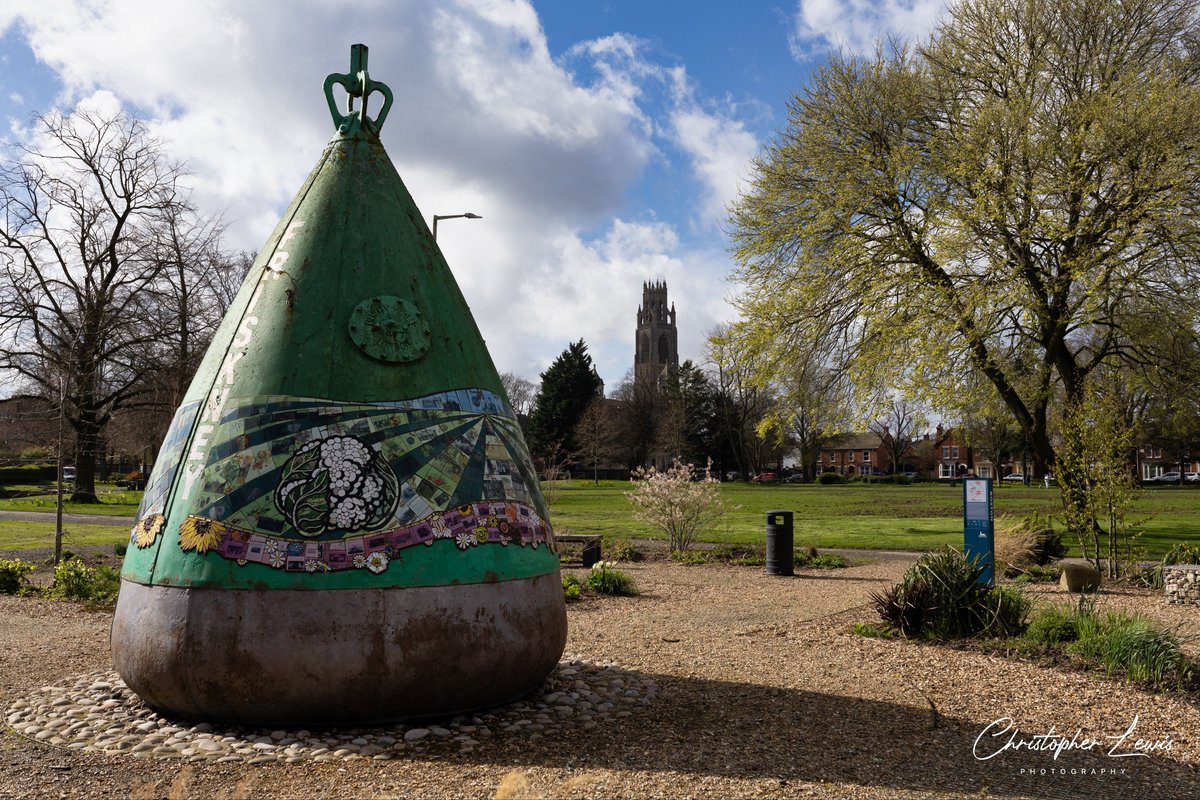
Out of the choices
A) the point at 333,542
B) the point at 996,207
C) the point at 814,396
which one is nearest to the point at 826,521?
the point at 814,396

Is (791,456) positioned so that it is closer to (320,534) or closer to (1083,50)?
(1083,50)

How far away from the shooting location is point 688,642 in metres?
8.80

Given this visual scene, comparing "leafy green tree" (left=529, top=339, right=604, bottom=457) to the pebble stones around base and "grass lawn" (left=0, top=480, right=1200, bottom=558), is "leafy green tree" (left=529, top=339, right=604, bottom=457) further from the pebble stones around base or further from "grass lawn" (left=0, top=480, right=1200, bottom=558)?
the pebble stones around base

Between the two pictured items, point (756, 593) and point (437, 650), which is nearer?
point (437, 650)

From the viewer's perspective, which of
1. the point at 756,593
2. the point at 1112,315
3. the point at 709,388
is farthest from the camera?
the point at 709,388

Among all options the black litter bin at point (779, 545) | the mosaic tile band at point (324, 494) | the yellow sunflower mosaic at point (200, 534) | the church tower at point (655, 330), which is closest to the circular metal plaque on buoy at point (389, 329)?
the mosaic tile band at point (324, 494)

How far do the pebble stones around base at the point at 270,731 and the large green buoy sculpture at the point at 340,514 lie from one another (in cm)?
Answer: 13

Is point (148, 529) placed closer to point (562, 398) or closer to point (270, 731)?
point (270, 731)

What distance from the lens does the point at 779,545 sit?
49.6ft

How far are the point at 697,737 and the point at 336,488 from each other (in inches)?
105

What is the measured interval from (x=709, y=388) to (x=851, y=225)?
45172mm

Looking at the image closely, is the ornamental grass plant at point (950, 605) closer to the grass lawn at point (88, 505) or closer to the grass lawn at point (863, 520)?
the grass lawn at point (863, 520)

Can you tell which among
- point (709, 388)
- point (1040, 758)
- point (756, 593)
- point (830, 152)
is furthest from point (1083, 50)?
point (709, 388)

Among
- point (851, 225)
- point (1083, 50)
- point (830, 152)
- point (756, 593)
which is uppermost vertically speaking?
point (1083, 50)
